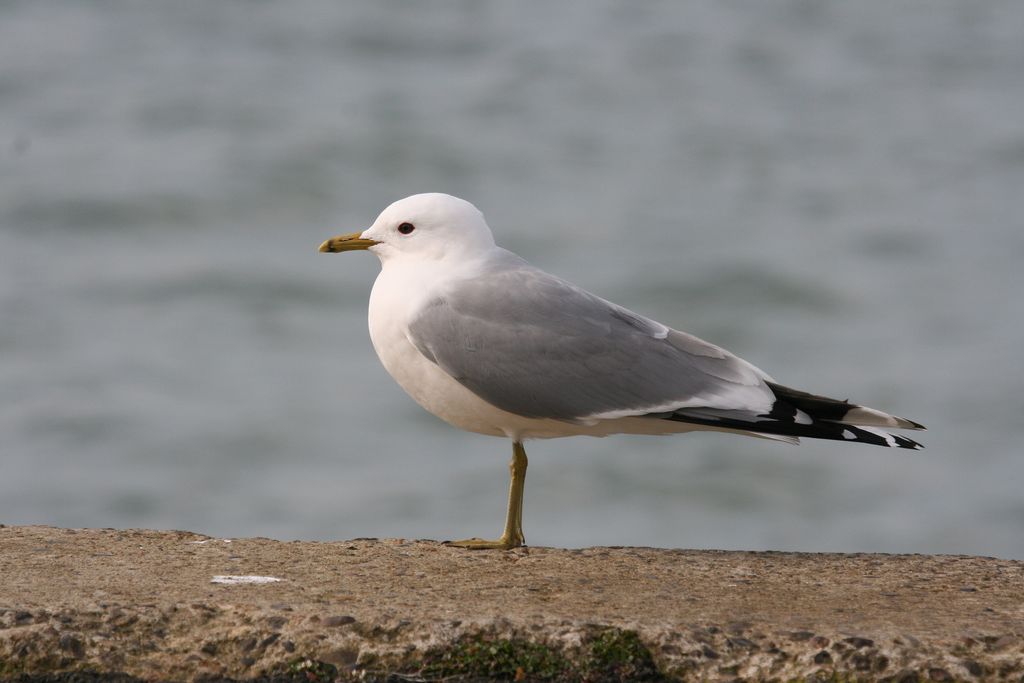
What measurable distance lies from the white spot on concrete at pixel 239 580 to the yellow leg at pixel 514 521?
852 mm

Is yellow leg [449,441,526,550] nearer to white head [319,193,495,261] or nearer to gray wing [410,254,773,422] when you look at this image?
gray wing [410,254,773,422]

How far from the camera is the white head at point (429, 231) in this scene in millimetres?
4852

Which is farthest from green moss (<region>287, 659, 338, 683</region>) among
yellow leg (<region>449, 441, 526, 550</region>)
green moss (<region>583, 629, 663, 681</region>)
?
yellow leg (<region>449, 441, 526, 550</region>)

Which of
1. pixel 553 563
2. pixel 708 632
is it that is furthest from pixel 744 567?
pixel 708 632

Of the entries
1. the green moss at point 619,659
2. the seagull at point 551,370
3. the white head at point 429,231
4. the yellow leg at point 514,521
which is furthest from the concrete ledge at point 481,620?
the white head at point 429,231

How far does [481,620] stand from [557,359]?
138 cm

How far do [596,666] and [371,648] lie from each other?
1.73 feet

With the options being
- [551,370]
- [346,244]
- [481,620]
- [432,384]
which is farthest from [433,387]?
[481,620]

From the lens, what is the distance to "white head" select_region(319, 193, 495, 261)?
4.85 meters

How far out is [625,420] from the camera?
4.64 m

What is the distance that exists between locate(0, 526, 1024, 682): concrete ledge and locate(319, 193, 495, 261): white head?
3.84 ft

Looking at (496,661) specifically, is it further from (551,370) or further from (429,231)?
(429,231)

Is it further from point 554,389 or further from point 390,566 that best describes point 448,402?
point 390,566

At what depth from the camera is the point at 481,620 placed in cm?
338
